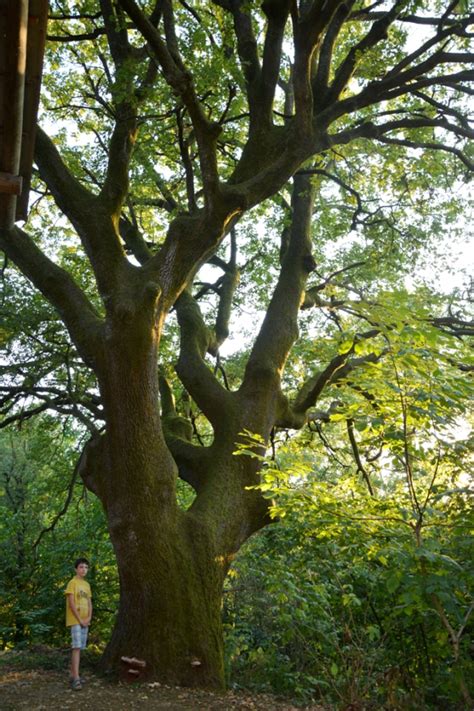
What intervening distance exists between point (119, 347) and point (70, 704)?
329 cm

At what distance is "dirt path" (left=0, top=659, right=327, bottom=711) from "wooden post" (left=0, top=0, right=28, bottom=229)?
14.1 ft

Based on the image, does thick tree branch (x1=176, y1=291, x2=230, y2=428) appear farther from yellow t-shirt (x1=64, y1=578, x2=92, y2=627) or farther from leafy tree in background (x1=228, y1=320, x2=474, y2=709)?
yellow t-shirt (x1=64, y1=578, x2=92, y2=627)

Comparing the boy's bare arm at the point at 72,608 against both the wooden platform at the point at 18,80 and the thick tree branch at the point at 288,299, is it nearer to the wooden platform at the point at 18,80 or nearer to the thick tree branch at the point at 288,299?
the thick tree branch at the point at 288,299

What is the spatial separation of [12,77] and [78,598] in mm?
4937

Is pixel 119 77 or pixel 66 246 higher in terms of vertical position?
pixel 66 246

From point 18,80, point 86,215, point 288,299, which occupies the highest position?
point 288,299

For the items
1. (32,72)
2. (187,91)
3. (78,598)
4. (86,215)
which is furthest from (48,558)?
(32,72)

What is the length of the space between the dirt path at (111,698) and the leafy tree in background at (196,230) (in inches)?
12.5

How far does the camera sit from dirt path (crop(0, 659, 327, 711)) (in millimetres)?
4883

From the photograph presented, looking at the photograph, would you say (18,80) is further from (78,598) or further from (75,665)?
(75,665)

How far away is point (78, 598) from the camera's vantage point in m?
6.18

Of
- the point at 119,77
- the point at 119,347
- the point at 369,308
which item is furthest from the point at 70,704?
the point at 119,77

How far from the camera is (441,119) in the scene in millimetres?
8008

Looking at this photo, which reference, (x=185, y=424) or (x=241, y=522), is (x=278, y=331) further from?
(x=241, y=522)
